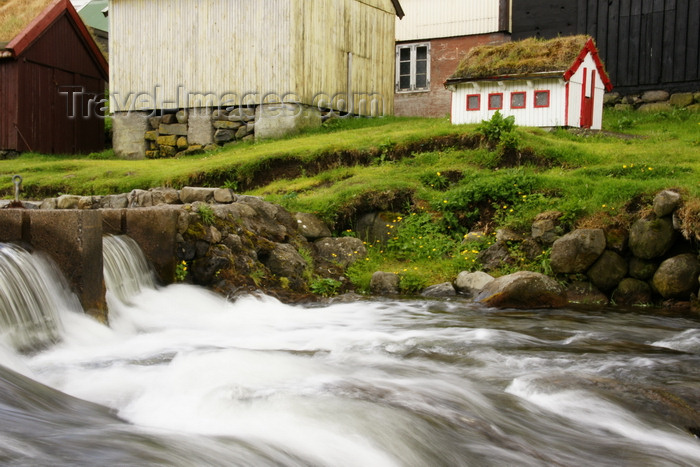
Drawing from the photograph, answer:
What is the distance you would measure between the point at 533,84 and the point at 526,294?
855cm

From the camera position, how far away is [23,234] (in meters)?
7.45

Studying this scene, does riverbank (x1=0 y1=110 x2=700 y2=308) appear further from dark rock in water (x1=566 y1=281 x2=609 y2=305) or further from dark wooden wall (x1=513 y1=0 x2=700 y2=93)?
dark wooden wall (x1=513 y1=0 x2=700 y2=93)

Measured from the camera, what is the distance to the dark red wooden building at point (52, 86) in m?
21.3

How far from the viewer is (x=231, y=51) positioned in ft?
67.8

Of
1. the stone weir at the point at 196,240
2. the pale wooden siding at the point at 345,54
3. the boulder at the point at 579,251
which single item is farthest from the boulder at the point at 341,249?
the pale wooden siding at the point at 345,54

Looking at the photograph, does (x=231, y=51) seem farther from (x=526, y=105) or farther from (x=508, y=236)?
(x=508, y=236)

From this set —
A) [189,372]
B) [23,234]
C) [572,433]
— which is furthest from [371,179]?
[572,433]

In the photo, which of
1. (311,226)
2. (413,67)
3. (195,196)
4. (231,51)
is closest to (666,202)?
(311,226)

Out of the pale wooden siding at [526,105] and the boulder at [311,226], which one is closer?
the boulder at [311,226]

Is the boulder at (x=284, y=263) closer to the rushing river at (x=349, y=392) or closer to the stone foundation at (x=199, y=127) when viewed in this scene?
the rushing river at (x=349, y=392)

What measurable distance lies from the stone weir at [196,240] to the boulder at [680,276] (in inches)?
170

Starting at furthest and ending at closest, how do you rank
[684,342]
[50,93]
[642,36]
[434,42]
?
[434,42]
[50,93]
[642,36]
[684,342]

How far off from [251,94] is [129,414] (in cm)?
1635

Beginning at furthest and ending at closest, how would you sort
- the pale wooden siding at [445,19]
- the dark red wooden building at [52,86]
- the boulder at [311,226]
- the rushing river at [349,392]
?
1. the pale wooden siding at [445,19]
2. the dark red wooden building at [52,86]
3. the boulder at [311,226]
4. the rushing river at [349,392]
